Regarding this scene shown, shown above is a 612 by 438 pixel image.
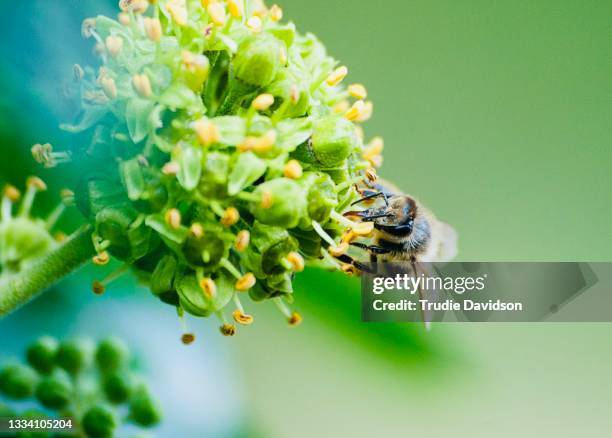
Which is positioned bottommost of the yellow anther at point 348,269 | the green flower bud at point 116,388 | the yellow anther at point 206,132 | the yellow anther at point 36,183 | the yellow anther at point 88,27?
the green flower bud at point 116,388

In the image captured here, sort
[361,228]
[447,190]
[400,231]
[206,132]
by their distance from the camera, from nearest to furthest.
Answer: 1. [206,132]
2. [361,228]
3. [400,231]
4. [447,190]

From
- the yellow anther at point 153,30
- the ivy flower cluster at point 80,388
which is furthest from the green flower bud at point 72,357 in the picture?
the yellow anther at point 153,30

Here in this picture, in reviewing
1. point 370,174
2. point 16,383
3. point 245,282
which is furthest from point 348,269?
point 16,383

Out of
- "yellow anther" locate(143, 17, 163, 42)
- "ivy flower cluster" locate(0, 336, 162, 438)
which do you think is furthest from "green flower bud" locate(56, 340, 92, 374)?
"yellow anther" locate(143, 17, 163, 42)

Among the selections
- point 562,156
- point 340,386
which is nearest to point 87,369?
point 340,386

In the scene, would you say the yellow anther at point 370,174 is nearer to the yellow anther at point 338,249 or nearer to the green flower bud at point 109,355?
the yellow anther at point 338,249

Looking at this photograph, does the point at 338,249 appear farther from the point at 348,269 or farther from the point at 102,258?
the point at 102,258

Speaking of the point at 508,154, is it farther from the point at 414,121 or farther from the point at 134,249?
the point at 134,249
